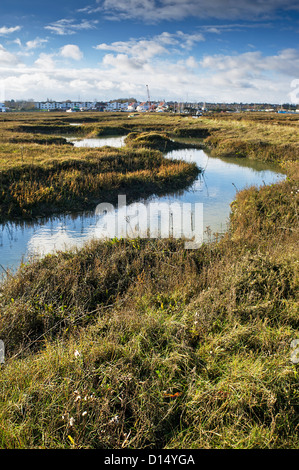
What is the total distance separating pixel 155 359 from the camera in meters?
3.74

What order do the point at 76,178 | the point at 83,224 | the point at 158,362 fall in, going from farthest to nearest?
the point at 76,178, the point at 83,224, the point at 158,362

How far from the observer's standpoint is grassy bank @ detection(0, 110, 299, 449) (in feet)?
9.84

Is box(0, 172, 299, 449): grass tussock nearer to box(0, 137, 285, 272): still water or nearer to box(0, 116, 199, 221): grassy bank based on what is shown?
box(0, 137, 285, 272): still water

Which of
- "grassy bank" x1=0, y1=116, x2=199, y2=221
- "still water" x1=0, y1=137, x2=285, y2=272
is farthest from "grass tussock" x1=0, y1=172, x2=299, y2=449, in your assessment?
"grassy bank" x1=0, y1=116, x2=199, y2=221

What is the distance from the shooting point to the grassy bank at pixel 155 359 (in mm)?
3000

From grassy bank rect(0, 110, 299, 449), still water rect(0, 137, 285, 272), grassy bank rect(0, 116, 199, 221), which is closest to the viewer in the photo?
grassy bank rect(0, 110, 299, 449)

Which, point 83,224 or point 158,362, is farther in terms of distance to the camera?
point 83,224

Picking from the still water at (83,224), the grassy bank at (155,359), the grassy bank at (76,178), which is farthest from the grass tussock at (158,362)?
the grassy bank at (76,178)

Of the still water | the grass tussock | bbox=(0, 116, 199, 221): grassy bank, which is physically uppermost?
bbox=(0, 116, 199, 221): grassy bank

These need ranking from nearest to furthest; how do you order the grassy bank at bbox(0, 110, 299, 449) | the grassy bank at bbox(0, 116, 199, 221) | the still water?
the grassy bank at bbox(0, 110, 299, 449)
the still water
the grassy bank at bbox(0, 116, 199, 221)

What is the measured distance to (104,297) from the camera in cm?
629

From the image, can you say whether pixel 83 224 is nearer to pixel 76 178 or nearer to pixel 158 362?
pixel 76 178

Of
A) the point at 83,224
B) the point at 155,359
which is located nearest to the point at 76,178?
the point at 83,224

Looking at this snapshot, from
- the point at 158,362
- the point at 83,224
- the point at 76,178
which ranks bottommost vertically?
the point at 158,362
